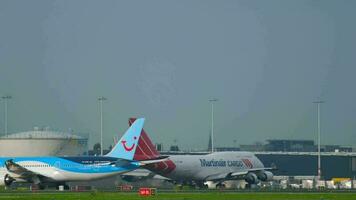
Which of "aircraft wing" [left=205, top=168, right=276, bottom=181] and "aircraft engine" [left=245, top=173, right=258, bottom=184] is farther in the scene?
"aircraft wing" [left=205, top=168, right=276, bottom=181]

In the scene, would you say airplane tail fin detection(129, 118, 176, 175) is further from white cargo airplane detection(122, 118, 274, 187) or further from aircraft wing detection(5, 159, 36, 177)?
aircraft wing detection(5, 159, 36, 177)

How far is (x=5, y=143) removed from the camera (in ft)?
600

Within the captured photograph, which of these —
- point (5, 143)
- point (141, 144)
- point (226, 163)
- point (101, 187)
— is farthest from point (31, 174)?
point (5, 143)

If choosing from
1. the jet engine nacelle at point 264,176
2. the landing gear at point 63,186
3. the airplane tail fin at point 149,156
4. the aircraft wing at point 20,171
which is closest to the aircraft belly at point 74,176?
the landing gear at point 63,186

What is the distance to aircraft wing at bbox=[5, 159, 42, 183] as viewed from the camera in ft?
443

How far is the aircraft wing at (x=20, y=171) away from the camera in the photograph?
135125 mm

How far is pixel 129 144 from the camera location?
142500 mm

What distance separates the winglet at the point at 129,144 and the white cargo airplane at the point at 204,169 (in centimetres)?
468

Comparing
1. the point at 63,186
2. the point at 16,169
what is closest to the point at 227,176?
the point at 63,186

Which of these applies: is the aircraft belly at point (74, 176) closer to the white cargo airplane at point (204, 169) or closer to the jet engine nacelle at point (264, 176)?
the white cargo airplane at point (204, 169)

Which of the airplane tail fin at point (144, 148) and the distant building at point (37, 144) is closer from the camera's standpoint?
the airplane tail fin at point (144, 148)

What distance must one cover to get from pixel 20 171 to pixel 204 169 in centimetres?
3305

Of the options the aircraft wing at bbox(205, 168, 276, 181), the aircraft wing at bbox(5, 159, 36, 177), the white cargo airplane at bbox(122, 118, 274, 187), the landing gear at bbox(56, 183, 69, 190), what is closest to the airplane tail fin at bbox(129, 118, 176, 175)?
the white cargo airplane at bbox(122, 118, 274, 187)

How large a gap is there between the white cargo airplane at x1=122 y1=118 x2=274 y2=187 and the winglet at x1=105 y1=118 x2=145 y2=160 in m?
4.68
